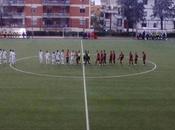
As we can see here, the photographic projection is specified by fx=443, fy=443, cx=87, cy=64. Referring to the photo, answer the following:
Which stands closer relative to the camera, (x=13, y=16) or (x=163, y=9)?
(x=13, y=16)

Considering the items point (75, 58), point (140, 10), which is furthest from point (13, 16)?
point (75, 58)

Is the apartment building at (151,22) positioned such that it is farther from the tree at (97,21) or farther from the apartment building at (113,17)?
the tree at (97,21)

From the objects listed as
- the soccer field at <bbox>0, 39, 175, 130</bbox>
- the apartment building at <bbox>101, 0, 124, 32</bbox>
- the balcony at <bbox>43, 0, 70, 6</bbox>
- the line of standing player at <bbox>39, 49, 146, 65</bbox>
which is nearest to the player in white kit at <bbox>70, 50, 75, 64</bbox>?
the line of standing player at <bbox>39, 49, 146, 65</bbox>

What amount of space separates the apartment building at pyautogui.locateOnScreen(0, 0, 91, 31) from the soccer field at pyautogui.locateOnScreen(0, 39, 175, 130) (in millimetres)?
52187

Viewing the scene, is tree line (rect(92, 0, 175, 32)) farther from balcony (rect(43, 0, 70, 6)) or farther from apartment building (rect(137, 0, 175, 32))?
balcony (rect(43, 0, 70, 6))

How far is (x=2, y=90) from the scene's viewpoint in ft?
77.0

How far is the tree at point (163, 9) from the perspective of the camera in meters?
88.7

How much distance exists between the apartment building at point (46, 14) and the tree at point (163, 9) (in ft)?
46.5

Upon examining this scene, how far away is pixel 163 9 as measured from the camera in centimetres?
8900

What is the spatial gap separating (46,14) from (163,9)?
23.5 m

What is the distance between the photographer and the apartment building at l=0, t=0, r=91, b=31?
85.2m

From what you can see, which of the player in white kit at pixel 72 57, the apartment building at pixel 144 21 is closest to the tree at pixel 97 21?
the apartment building at pixel 144 21

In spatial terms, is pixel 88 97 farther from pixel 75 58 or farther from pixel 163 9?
pixel 163 9

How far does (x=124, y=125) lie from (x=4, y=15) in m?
71.4
